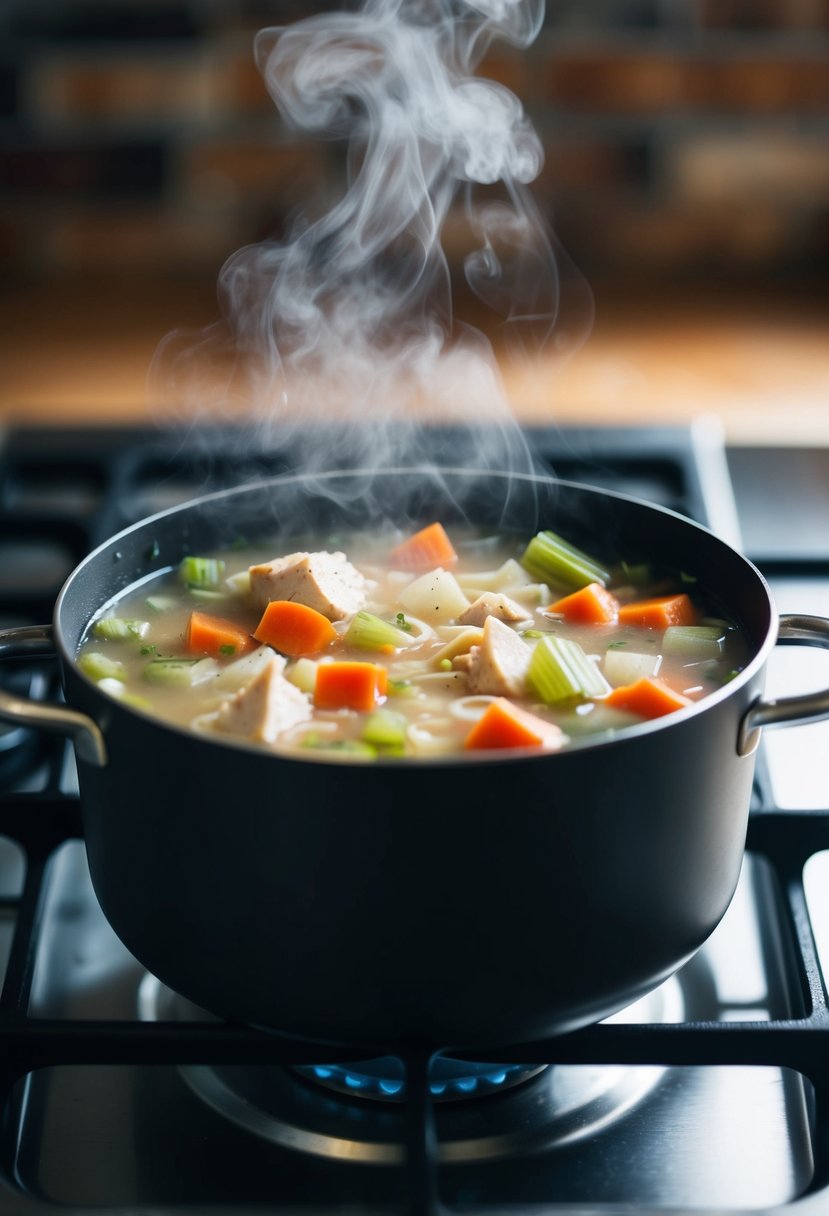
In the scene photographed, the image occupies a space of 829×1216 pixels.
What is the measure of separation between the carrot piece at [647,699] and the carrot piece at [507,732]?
0.31 ft

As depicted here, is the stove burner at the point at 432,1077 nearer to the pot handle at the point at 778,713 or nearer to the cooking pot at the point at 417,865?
the cooking pot at the point at 417,865

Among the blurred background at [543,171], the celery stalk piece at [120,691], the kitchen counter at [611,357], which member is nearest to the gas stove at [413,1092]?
the celery stalk piece at [120,691]

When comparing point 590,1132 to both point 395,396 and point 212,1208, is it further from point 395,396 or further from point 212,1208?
point 395,396

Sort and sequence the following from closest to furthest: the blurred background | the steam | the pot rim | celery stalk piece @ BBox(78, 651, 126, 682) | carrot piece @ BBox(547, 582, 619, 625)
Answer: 1. the pot rim
2. celery stalk piece @ BBox(78, 651, 126, 682)
3. carrot piece @ BBox(547, 582, 619, 625)
4. the steam
5. the blurred background

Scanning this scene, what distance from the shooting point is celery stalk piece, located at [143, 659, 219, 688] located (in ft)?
4.33

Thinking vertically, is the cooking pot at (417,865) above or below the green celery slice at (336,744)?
below

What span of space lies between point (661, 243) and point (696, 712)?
8.52 ft

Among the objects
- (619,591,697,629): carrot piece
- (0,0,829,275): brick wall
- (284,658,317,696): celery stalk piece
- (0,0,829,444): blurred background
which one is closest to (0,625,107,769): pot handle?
(284,658,317,696): celery stalk piece

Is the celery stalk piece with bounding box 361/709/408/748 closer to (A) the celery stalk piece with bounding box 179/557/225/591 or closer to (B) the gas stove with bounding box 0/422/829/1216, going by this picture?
(B) the gas stove with bounding box 0/422/829/1216

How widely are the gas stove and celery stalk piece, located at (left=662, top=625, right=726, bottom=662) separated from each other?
0.44ft

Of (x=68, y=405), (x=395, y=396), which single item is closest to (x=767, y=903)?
(x=395, y=396)

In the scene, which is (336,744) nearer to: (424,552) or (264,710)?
(264,710)

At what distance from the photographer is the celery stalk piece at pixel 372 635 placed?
4.50ft

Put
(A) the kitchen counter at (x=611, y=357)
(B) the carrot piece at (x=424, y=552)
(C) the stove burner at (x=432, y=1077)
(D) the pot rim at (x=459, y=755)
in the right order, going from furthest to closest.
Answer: (A) the kitchen counter at (x=611, y=357)
(B) the carrot piece at (x=424, y=552)
(C) the stove burner at (x=432, y=1077)
(D) the pot rim at (x=459, y=755)
